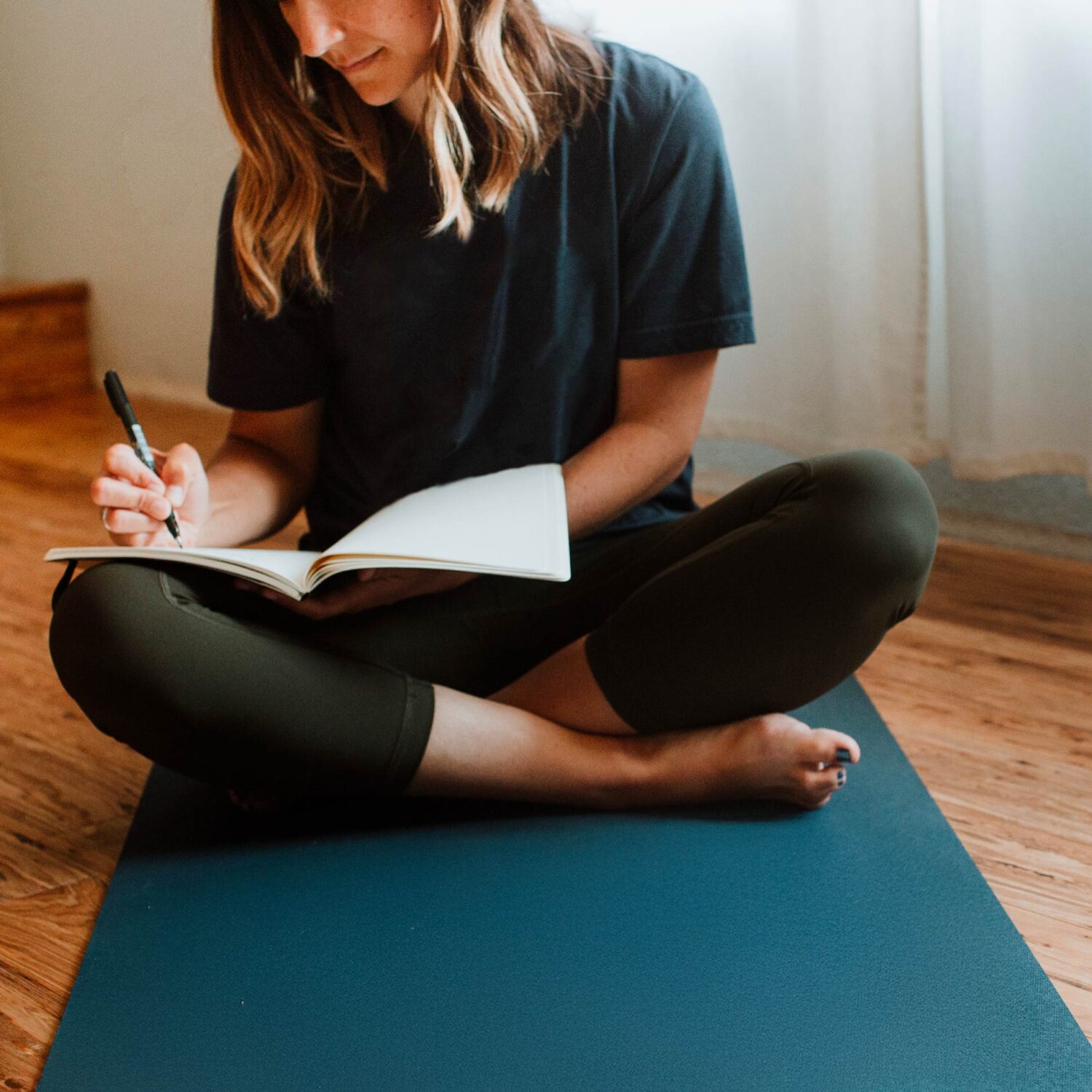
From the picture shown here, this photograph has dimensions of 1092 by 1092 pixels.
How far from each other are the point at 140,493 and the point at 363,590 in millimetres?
215

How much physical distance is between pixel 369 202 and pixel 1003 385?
94 centimetres

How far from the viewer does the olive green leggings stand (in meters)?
0.98

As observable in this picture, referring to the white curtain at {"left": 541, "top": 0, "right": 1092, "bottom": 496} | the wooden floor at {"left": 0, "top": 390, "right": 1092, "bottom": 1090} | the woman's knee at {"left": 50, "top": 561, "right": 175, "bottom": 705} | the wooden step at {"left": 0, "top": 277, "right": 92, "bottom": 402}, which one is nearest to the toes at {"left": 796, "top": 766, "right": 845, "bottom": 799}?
the wooden floor at {"left": 0, "top": 390, "right": 1092, "bottom": 1090}

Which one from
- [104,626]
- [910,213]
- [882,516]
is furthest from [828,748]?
[910,213]

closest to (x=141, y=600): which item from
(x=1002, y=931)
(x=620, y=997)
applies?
(x=620, y=997)

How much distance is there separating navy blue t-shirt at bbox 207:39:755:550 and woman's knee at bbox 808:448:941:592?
0.20 meters

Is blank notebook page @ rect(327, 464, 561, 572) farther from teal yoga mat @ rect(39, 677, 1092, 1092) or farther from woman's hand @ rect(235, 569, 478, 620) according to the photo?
teal yoga mat @ rect(39, 677, 1092, 1092)

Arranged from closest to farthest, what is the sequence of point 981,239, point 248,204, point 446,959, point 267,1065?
1. point 267,1065
2. point 446,959
3. point 248,204
4. point 981,239

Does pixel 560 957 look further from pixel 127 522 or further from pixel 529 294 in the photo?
pixel 529 294

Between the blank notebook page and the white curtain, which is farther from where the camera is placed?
Answer: the white curtain

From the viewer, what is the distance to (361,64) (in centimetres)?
107

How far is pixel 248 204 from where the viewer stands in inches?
45.1

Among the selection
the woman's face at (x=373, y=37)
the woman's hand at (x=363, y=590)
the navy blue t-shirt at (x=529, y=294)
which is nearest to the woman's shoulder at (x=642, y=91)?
the navy blue t-shirt at (x=529, y=294)

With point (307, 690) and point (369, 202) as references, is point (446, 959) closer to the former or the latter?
point (307, 690)
